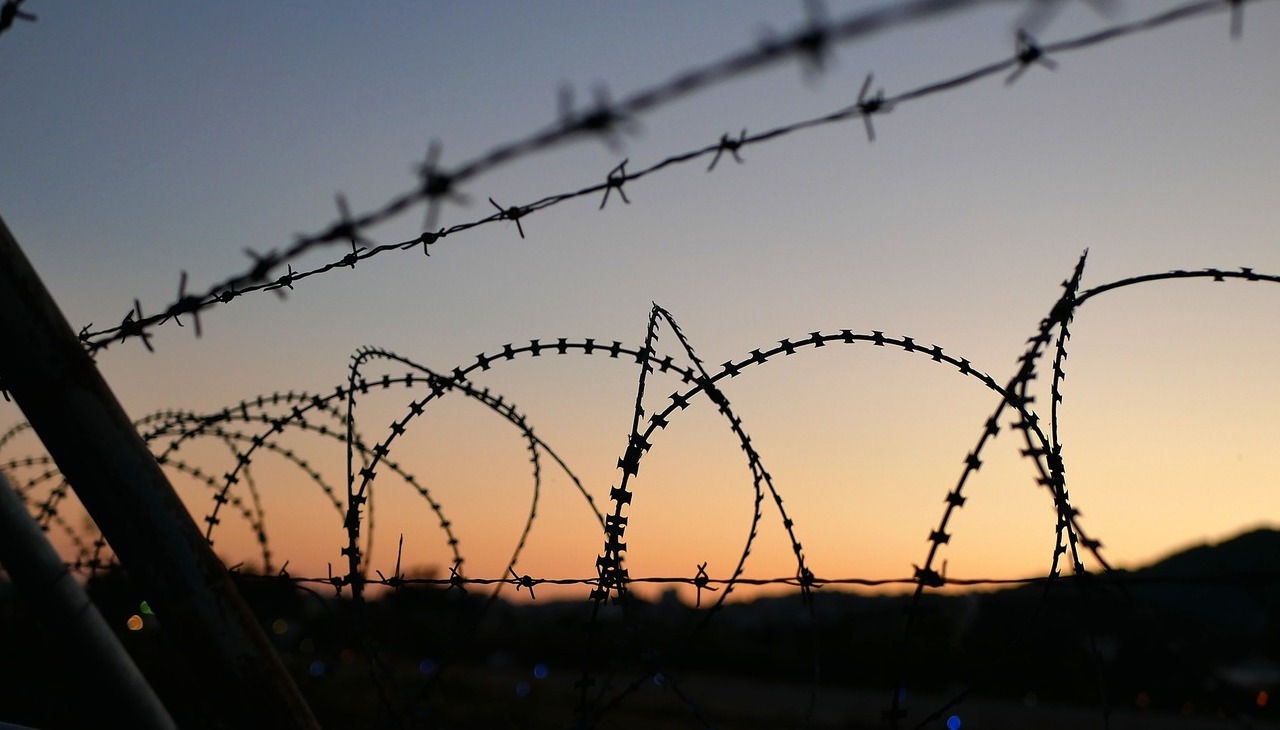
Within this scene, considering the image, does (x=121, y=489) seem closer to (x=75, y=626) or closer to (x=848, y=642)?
(x=75, y=626)

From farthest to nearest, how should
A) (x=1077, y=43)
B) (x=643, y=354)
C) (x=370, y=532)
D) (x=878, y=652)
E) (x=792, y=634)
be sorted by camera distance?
(x=792, y=634)
(x=878, y=652)
(x=370, y=532)
(x=643, y=354)
(x=1077, y=43)

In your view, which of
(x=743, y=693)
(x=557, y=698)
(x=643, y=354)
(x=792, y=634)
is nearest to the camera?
(x=643, y=354)

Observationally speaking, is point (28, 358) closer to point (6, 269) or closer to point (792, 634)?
point (6, 269)

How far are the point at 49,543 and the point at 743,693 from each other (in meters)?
26.9

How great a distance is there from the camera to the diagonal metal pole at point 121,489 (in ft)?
8.54

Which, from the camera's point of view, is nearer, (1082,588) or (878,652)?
(1082,588)

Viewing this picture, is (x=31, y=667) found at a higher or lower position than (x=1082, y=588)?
higher

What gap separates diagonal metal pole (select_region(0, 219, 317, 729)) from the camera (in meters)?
2.60

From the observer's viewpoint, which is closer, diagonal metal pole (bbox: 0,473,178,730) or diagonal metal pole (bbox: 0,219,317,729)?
diagonal metal pole (bbox: 0,219,317,729)

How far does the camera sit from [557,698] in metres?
22.3

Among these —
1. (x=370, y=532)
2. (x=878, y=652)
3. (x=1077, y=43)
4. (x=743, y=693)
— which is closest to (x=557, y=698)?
(x=743, y=693)

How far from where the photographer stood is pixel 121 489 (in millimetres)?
2615

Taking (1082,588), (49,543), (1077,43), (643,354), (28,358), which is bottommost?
(1082,588)

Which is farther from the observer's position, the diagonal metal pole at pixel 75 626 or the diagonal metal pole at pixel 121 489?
the diagonal metal pole at pixel 75 626
